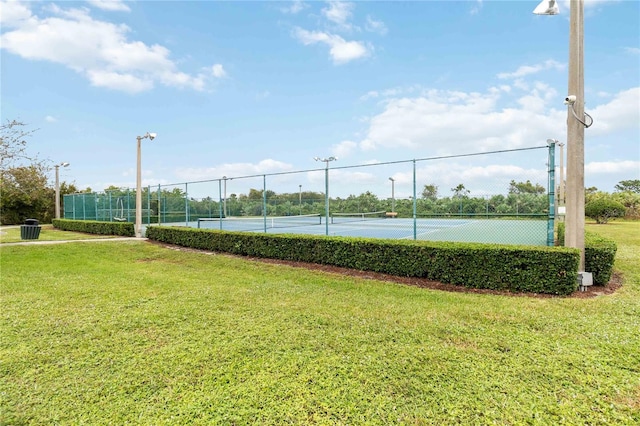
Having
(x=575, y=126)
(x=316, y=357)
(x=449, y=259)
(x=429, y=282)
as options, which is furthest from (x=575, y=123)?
(x=316, y=357)

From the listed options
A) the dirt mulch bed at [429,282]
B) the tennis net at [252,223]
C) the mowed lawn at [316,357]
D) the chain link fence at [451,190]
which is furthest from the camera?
the tennis net at [252,223]

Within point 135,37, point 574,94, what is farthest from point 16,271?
point 574,94

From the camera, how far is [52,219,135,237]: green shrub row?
15.3 m

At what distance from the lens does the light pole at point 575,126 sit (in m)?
5.29

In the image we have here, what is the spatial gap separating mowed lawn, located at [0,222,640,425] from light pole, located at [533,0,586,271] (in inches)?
45.2

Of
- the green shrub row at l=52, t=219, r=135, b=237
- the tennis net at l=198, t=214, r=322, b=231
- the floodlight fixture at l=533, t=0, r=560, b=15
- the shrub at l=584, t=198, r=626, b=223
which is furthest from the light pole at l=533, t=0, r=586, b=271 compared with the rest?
the shrub at l=584, t=198, r=626, b=223

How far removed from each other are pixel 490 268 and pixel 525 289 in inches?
22.1

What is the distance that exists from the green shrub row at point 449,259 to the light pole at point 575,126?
605mm

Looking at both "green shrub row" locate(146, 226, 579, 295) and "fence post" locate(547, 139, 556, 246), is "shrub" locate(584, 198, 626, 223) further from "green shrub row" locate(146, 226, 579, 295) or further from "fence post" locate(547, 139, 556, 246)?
"green shrub row" locate(146, 226, 579, 295)

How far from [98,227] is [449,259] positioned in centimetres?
1766

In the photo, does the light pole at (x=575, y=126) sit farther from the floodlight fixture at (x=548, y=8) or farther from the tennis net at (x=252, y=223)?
the tennis net at (x=252, y=223)

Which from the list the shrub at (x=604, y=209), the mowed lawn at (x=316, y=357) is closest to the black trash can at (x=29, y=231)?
the mowed lawn at (x=316, y=357)

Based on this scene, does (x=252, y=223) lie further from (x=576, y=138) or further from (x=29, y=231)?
(x=576, y=138)

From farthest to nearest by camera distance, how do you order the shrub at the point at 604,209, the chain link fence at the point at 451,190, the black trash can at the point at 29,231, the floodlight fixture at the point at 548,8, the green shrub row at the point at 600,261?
the shrub at the point at 604,209 → the black trash can at the point at 29,231 → the chain link fence at the point at 451,190 → the floodlight fixture at the point at 548,8 → the green shrub row at the point at 600,261
